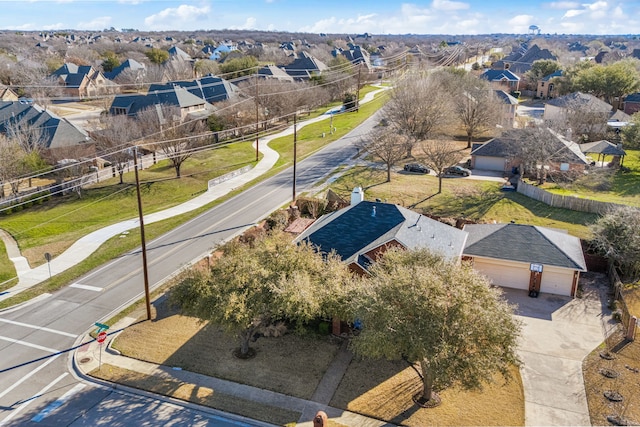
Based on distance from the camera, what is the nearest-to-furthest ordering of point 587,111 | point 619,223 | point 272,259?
point 272,259
point 619,223
point 587,111

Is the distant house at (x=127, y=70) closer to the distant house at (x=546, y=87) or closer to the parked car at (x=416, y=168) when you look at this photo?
the parked car at (x=416, y=168)

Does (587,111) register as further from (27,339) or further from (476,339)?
(27,339)

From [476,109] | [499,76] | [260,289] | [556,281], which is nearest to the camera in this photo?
[260,289]

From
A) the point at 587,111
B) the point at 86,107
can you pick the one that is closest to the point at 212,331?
the point at 587,111

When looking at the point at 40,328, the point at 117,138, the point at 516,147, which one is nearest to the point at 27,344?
the point at 40,328

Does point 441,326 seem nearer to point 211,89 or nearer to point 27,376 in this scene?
point 27,376

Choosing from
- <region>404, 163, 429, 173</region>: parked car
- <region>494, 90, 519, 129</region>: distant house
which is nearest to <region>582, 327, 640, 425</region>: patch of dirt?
<region>404, 163, 429, 173</region>: parked car
